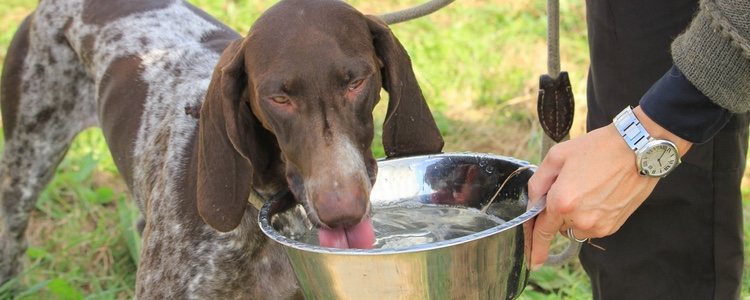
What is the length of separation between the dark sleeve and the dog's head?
0.78 m

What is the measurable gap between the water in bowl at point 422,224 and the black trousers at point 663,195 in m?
0.48

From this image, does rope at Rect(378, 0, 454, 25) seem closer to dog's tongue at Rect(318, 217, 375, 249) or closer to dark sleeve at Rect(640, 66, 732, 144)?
dog's tongue at Rect(318, 217, 375, 249)

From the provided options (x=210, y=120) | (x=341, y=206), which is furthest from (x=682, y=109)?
(x=210, y=120)

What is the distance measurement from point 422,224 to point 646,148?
0.92 m

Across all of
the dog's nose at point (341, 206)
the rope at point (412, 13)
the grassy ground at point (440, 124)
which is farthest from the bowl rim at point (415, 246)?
the grassy ground at point (440, 124)

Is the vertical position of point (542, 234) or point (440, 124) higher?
point (542, 234)

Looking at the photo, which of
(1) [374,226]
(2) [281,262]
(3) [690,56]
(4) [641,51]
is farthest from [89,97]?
(3) [690,56]

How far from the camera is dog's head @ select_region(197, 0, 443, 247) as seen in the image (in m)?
2.90

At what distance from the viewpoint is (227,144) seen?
3.24 meters

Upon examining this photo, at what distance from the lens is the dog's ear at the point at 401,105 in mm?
3303

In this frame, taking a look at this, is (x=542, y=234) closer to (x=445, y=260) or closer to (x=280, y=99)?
(x=445, y=260)

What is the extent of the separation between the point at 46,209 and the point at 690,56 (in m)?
4.14

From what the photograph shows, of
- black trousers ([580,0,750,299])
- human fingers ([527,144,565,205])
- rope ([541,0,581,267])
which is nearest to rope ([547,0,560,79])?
rope ([541,0,581,267])

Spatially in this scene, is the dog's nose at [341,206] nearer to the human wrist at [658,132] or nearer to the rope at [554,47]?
the human wrist at [658,132]
